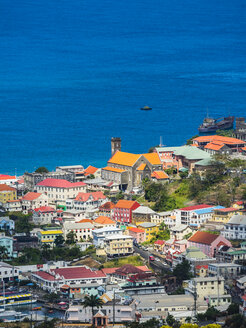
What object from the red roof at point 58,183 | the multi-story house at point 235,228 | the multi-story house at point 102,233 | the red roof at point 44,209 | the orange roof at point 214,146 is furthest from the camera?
the orange roof at point 214,146

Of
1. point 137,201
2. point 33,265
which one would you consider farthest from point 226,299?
point 137,201

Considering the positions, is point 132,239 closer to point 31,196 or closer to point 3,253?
point 3,253

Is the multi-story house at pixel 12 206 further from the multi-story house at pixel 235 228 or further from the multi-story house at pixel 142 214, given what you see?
the multi-story house at pixel 235 228

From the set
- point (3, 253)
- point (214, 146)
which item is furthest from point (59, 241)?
point (214, 146)

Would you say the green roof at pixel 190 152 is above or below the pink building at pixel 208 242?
above

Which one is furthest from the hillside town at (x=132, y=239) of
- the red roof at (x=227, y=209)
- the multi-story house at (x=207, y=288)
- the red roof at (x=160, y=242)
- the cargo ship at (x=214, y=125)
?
the cargo ship at (x=214, y=125)

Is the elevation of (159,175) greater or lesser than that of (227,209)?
greater
